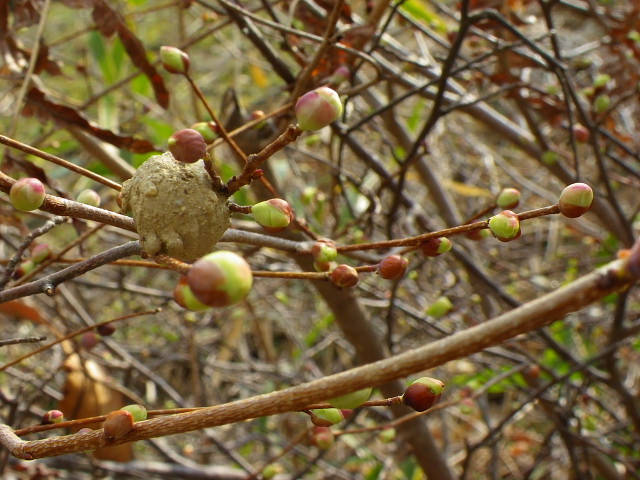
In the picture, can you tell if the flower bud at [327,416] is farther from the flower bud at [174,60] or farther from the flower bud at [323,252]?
the flower bud at [174,60]

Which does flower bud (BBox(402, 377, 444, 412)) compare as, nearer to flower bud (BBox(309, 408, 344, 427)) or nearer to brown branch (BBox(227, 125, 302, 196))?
flower bud (BBox(309, 408, 344, 427))

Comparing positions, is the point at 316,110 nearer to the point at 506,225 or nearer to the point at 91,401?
the point at 506,225

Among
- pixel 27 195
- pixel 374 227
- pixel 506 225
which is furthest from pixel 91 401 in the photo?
pixel 506 225

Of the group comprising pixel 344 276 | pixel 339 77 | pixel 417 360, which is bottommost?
pixel 417 360

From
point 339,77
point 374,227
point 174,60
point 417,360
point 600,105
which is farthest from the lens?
point 374,227

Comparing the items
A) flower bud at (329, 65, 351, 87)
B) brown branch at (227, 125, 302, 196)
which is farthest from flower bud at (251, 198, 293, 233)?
flower bud at (329, 65, 351, 87)
